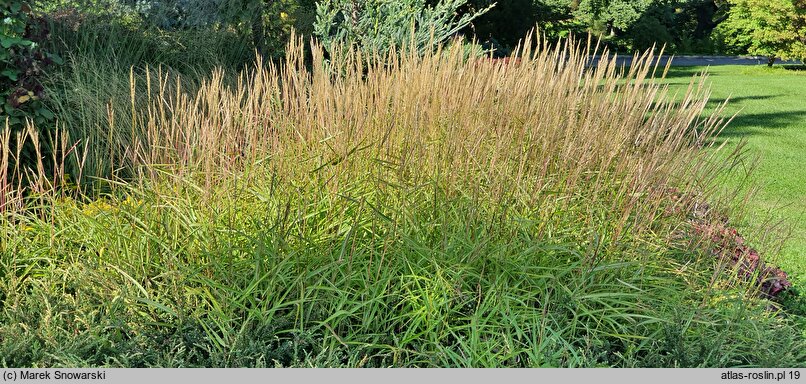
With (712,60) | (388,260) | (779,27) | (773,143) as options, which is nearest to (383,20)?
(388,260)

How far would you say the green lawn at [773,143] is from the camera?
17.5 ft

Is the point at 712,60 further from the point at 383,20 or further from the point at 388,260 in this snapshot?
the point at 388,260

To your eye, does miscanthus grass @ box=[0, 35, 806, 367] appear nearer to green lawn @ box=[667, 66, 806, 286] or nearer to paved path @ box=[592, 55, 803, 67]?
green lawn @ box=[667, 66, 806, 286]

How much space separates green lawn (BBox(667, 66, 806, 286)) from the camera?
5.35 m

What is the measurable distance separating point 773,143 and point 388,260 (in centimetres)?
928

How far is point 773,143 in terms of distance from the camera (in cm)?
1091

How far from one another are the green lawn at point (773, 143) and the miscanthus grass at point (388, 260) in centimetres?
86

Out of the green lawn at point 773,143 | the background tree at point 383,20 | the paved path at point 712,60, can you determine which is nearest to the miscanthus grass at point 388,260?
the green lawn at point 773,143

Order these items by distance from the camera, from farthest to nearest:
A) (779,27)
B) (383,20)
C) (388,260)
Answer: (779,27)
(383,20)
(388,260)

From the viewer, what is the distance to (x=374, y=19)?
787 cm

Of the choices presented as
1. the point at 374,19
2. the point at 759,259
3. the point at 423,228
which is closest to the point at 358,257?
the point at 423,228

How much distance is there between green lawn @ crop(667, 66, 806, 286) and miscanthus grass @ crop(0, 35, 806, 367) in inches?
33.9

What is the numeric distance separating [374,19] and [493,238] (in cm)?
489
